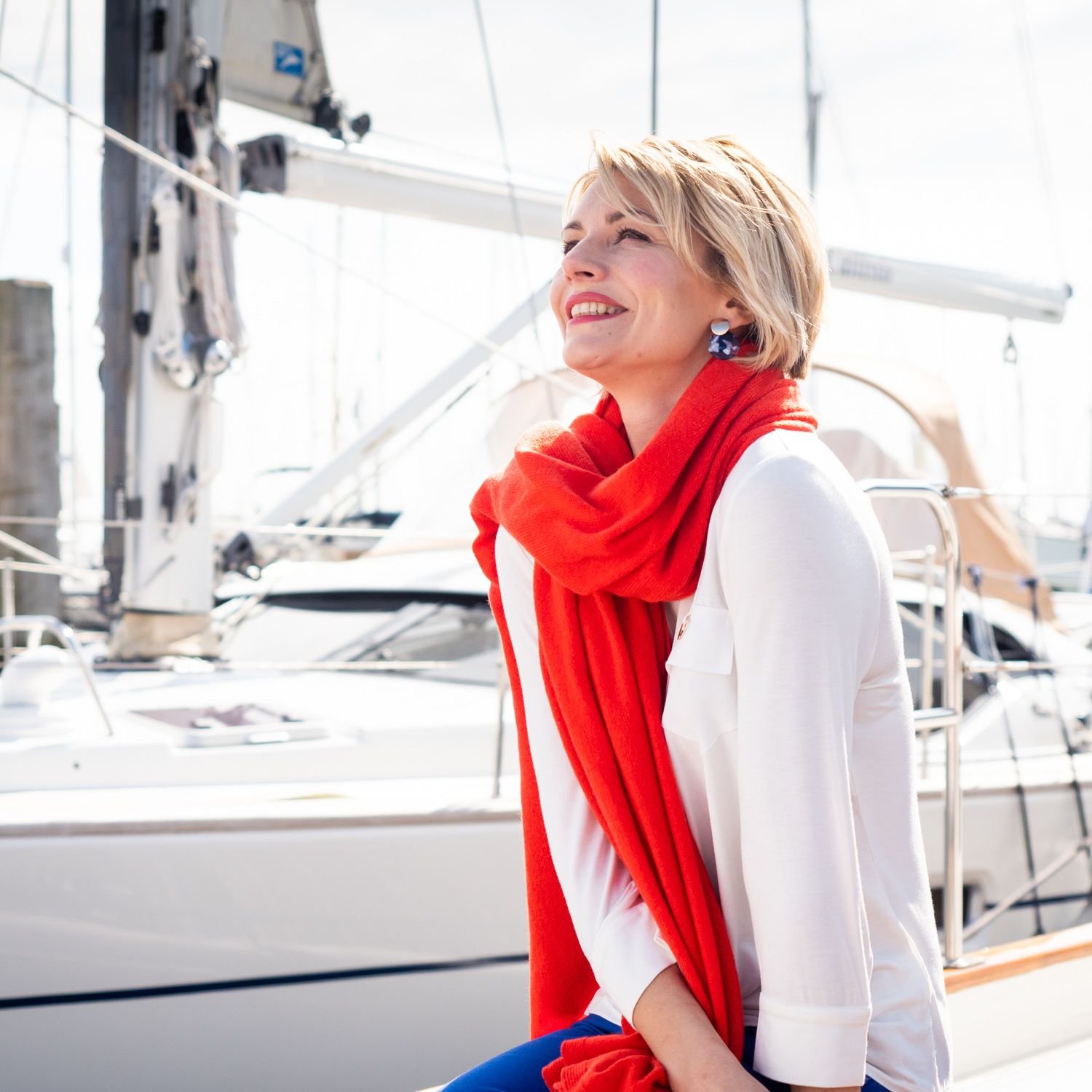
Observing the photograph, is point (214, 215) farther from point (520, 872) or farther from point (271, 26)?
point (520, 872)

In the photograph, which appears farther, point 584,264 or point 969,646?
point 969,646

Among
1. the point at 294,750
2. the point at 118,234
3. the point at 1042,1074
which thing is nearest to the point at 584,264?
the point at 1042,1074

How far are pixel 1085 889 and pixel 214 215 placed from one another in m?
3.59

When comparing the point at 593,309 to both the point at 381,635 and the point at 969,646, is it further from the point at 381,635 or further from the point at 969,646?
the point at 969,646

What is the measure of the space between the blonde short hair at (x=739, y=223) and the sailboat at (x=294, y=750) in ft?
3.09

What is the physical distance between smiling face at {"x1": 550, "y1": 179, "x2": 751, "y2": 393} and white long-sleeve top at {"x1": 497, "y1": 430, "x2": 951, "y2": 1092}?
0.19 meters

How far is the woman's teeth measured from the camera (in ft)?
4.28

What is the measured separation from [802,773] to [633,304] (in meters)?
0.53

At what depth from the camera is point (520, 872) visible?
2.84 m

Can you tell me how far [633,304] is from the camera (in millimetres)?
1290

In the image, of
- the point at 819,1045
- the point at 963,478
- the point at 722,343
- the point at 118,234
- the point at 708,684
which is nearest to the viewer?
the point at 819,1045

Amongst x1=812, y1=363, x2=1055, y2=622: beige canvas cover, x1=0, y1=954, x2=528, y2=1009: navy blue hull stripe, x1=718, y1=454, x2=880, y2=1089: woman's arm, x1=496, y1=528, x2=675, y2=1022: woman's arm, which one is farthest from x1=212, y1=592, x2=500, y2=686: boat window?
x1=718, y1=454, x2=880, y2=1089: woman's arm

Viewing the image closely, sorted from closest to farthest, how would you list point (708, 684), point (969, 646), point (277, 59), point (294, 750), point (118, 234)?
point (708, 684) < point (294, 750) < point (118, 234) < point (969, 646) < point (277, 59)

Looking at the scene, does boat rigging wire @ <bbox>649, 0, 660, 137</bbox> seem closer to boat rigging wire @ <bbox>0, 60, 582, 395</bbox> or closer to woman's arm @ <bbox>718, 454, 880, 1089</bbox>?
boat rigging wire @ <bbox>0, 60, 582, 395</bbox>
